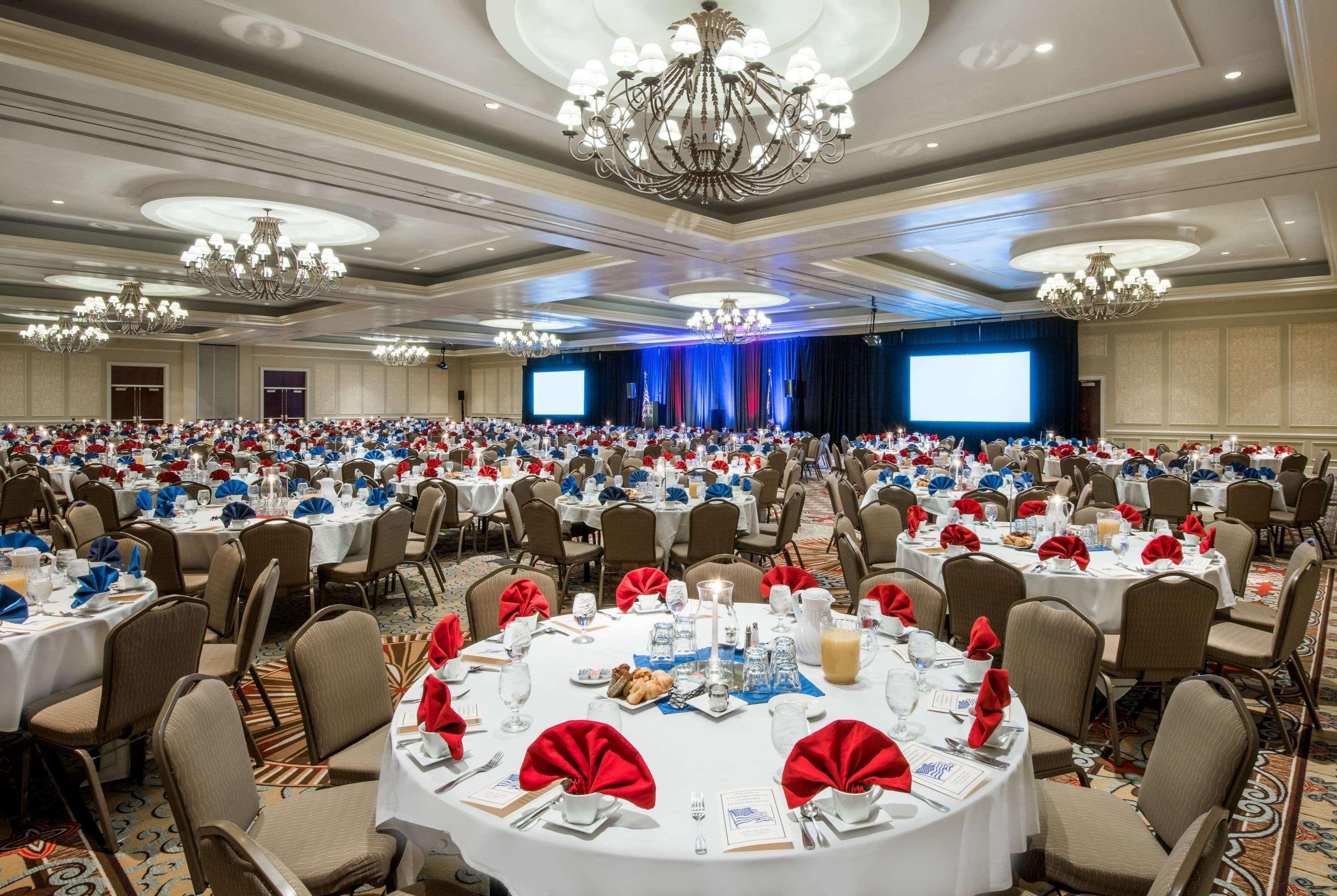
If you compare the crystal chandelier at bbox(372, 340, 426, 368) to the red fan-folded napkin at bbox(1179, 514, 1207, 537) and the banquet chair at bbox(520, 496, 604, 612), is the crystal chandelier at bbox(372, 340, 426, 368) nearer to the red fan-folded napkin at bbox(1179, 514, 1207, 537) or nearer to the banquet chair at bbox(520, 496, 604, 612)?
the banquet chair at bbox(520, 496, 604, 612)

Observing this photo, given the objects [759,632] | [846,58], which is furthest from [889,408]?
[759,632]

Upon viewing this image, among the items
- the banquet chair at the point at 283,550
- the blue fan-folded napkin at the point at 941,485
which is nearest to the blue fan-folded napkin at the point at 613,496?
the banquet chair at the point at 283,550

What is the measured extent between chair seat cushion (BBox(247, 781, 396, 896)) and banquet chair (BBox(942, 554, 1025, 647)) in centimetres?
275

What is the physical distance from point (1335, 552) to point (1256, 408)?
5682 mm

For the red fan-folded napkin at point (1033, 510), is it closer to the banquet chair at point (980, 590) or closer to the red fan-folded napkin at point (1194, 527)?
the red fan-folded napkin at point (1194, 527)

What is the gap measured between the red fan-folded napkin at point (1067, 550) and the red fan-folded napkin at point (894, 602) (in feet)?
5.47

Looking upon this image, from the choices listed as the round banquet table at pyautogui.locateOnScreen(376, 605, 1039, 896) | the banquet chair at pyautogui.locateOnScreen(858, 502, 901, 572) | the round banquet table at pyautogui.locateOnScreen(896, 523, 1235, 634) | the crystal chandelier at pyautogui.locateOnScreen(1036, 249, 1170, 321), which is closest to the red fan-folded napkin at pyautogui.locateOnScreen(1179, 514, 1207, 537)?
the round banquet table at pyautogui.locateOnScreen(896, 523, 1235, 634)

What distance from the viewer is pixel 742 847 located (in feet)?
4.84

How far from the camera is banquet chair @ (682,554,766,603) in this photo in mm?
3588

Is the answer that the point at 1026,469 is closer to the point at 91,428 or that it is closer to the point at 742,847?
the point at 742,847

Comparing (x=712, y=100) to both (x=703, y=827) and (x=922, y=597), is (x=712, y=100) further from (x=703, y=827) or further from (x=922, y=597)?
(x=703, y=827)

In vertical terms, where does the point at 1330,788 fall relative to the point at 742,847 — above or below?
below

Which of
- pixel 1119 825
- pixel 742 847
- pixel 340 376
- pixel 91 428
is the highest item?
pixel 340 376

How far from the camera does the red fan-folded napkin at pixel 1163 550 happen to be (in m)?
3.97
